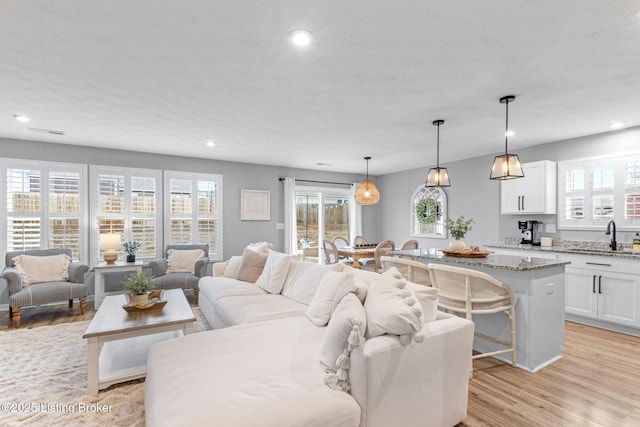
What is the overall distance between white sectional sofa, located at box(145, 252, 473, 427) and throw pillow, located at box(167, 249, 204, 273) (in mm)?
3237

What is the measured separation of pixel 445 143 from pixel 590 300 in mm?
2693

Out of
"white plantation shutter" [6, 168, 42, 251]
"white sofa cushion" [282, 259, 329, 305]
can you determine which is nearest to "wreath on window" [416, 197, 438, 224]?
"white sofa cushion" [282, 259, 329, 305]

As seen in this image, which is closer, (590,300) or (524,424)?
(524,424)

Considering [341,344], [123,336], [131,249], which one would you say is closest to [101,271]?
[131,249]

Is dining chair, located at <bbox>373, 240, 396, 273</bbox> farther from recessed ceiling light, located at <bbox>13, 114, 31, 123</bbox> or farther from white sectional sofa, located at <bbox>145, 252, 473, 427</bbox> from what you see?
recessed ceiling light, located at <bbox>13, 114, 31, 123</bbox>

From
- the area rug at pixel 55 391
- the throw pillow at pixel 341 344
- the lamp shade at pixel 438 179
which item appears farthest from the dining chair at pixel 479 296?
the area rug at pixel 55 391

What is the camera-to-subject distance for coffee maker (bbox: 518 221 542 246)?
4.92 meters

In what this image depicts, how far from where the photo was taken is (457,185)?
6191 mm

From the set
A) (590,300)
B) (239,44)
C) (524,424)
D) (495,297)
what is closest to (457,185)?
(590,300)

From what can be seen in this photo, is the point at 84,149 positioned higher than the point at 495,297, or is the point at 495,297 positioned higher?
the point at 84,149

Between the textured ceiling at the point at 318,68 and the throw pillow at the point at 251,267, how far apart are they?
1630 mm

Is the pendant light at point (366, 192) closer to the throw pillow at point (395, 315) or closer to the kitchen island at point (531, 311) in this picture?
the kitchen island at point (531, 311)

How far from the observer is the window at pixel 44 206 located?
460 centimetres

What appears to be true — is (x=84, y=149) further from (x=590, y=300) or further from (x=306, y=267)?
(x=590, y=300)
